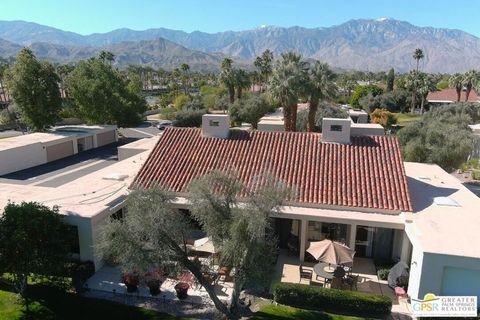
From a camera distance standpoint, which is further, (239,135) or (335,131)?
(239,135)

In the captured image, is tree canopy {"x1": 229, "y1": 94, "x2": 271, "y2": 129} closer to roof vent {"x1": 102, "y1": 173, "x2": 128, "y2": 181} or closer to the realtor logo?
roof vent {"x1": 102, "y1": 173, "x2": 128, "y2": 181}

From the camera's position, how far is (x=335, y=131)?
23.2 meters

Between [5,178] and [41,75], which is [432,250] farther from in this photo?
[41,75]

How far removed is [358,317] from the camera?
48.7 feet

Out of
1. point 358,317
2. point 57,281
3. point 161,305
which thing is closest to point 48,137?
point 57,281

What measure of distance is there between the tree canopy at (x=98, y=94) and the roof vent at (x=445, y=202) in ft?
135

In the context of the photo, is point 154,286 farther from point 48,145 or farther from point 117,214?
point 48,145

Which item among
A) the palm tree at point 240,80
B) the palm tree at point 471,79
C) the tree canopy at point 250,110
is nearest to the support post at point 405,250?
the tree canopy at point 250,110

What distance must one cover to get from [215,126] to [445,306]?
53.6 feet

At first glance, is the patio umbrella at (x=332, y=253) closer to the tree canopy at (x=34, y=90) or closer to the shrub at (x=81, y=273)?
the shrub at (x=81, y=273)

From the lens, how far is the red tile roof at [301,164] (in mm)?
19719

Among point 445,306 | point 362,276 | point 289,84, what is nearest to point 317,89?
point 289,84

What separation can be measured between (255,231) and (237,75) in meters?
58.6

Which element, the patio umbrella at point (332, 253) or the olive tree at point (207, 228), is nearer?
the olive tree at point (207, 228)
